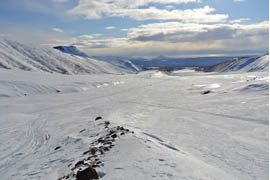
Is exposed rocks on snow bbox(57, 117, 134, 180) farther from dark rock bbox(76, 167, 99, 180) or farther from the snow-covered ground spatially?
the snow-covered ground

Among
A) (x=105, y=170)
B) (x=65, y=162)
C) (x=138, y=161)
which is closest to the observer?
(x=105, y=170)

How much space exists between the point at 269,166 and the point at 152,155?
5914 millimetres

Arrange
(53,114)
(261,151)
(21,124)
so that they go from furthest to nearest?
(53,114)
(21,124)
(261,151)

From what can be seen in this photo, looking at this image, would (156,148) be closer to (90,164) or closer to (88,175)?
(90,164)

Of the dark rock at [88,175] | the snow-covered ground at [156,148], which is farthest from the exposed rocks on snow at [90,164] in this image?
the snow-covered ground at [156,148]

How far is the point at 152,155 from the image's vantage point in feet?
31.2

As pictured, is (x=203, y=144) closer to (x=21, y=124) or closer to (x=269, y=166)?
(x=269, y=166)

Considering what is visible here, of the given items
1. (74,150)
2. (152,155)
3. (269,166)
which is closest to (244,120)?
(269,166)

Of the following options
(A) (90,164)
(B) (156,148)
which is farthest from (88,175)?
(B) (156,148)

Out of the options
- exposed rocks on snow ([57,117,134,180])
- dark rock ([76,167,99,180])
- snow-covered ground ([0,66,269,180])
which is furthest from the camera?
snow-covered ground ([0,66,269,180])

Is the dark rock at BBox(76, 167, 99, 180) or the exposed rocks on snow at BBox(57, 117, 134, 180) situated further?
the exposed rocks on snow at BBox(57, 117, 134, 180)

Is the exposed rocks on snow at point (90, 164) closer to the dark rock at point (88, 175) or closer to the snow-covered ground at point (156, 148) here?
the dark rock at point (88, 175)

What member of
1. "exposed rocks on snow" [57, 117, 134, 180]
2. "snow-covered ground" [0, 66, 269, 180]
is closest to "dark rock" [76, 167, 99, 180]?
"exposed rocks on snow" [57, 117, 134, 180]

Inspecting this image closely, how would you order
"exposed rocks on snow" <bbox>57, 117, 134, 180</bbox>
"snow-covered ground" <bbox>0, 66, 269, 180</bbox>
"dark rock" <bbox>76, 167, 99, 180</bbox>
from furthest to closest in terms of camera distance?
"snow-covered ground" <bbox>0, 66, 269, 180</bbox> → "exposed rocks on snow" <bbox>57, 117, 134, 180</bbox> → "dark rock" <bbox>76, 167, 99, 180</bbox>
